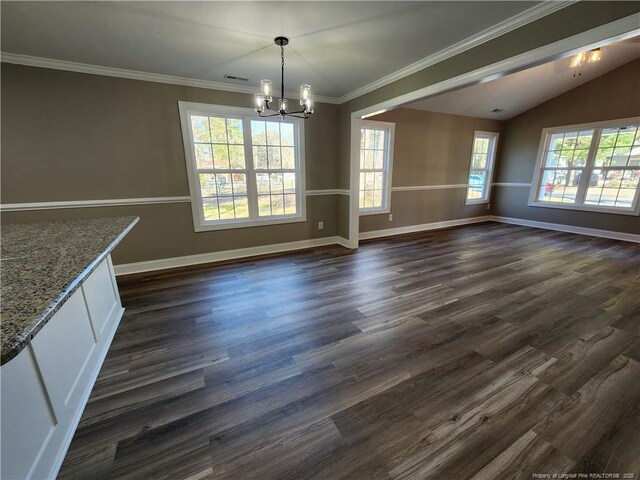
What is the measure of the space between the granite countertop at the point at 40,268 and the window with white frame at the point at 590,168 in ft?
24.5

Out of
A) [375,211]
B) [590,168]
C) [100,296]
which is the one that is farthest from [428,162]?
→ [100,296]

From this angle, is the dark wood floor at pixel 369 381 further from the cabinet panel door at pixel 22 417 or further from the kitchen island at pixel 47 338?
the cabinet panel door at pixel 22 417

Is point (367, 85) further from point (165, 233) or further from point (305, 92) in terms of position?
point (165, 233)

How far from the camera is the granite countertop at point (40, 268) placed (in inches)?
29.0

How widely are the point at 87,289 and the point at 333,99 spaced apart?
402 cm

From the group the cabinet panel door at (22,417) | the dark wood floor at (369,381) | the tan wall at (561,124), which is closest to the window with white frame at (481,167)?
the tan wall at (561,124)

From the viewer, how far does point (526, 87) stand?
4.75 m

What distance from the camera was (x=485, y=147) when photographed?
6.25 metres

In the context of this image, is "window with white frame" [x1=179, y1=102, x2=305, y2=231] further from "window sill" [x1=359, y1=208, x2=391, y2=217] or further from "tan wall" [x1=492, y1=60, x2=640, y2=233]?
"tan wall" [x1=492, y1=60, x2=640, y2=233]

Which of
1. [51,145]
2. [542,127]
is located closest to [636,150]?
[542,127]

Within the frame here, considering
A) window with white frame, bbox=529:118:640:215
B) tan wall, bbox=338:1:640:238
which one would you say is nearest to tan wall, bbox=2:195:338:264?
tan wall, bbox=338:1:640:238

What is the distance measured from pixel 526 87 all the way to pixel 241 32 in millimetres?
5207

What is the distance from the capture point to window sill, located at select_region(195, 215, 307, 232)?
3.77 meters

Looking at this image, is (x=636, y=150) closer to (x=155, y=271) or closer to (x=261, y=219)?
(x=261, y=219)
